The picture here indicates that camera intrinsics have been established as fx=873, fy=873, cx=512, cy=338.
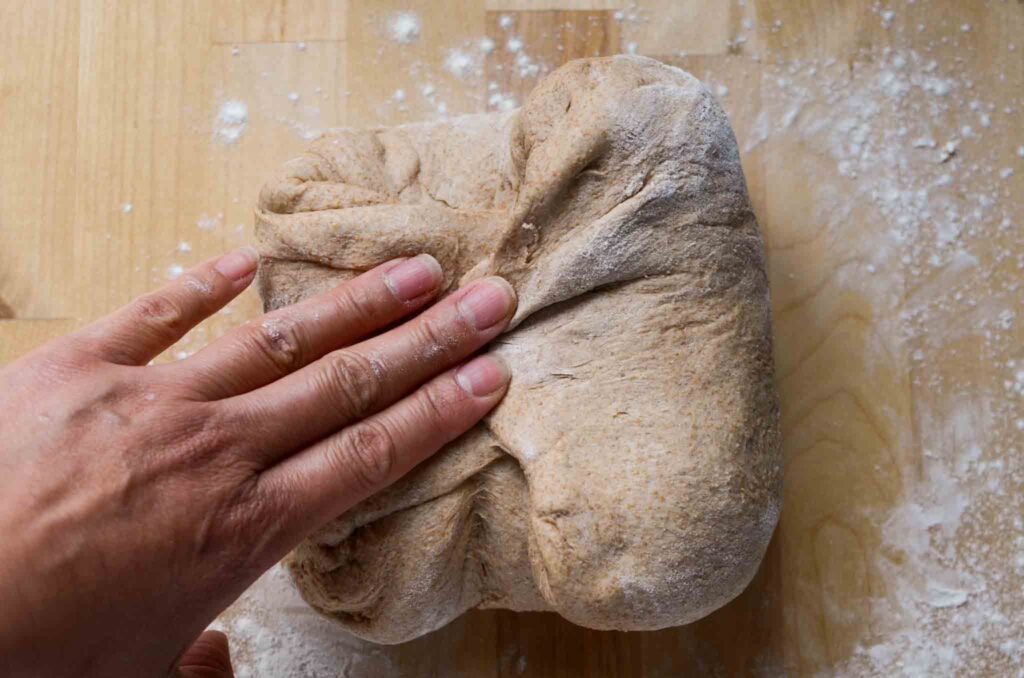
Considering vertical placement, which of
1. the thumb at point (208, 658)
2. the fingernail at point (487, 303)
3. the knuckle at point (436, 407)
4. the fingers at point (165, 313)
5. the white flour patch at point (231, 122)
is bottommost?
the thumb at point (208, 658)

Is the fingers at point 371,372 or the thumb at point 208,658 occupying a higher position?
the fingers at point 371,372

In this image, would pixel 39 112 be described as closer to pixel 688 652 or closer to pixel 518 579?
pixel 518 579

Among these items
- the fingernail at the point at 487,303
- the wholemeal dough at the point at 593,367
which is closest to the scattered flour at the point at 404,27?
the wholemeal dough at the point at 593,367

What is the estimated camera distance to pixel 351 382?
1.28 m

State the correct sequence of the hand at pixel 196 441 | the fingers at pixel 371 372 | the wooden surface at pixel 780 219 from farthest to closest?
the wooden surface at pixel 780 219, the fingers at pixel 371 372, the hand at pixel 196 441

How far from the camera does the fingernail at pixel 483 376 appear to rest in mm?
1317

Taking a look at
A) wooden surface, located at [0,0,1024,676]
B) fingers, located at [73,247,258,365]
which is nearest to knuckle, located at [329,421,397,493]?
fingers, located at [73,247,258,365]

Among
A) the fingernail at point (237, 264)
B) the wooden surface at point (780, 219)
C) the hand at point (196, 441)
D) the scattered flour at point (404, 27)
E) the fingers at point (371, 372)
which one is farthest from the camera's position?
the scattered flour at point (404, 27)

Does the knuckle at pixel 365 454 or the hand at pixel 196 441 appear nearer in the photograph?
the hand at pixel 196 441

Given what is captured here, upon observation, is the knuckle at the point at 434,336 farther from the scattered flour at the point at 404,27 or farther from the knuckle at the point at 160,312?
the scattered flour at the point at 404,27

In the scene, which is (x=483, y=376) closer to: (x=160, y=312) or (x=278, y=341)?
(x=278, y=341)

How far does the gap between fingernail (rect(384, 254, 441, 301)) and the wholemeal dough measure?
3cm

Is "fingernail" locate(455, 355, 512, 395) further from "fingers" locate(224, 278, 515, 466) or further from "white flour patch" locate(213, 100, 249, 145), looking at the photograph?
"white flour patch" locate(213, 100, 249, 145)

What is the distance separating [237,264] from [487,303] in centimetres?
42
